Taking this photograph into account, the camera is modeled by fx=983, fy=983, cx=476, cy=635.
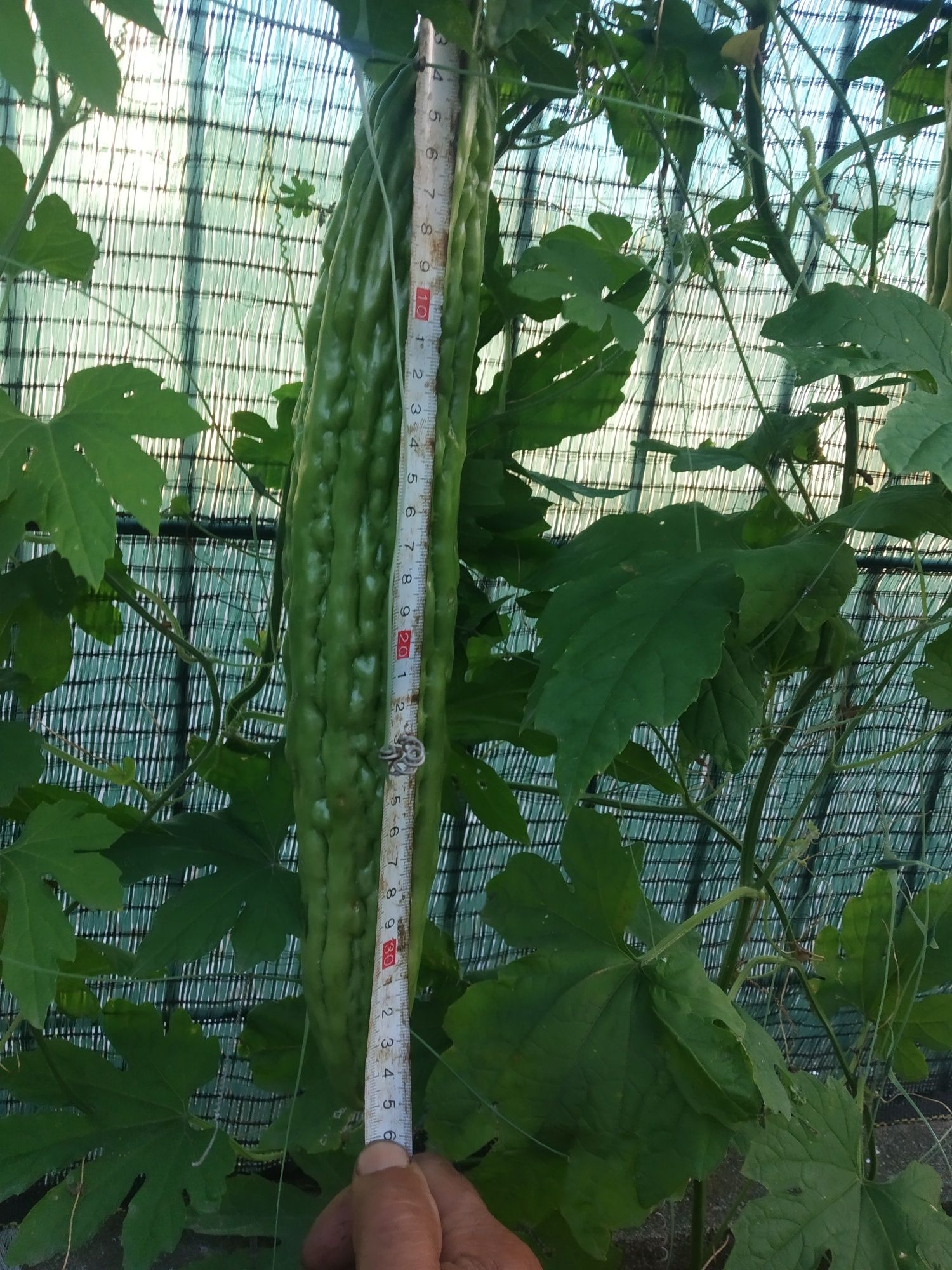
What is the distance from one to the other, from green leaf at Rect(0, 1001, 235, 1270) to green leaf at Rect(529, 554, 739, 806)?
0.59 m

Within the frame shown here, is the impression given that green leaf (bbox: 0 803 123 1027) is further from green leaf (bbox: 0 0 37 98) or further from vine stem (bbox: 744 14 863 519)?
vine stem (bbox: 744 14 863 519)

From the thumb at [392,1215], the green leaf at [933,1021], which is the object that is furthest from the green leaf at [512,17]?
the green leaf at [933,1021]

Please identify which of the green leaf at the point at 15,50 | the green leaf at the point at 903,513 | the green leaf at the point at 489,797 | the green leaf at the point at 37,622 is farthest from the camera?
the green leaf at the point at 489,797

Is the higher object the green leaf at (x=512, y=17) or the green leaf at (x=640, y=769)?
the green leaf at (x=512, y=17)

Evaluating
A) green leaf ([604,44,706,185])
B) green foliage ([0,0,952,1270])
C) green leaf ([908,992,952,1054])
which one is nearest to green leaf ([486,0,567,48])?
green foliage ([0,0,952,1270])

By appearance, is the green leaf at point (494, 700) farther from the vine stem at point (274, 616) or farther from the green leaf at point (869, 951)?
the green leaf at point (869, 951)

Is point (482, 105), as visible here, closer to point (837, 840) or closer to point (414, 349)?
point (414, 349)

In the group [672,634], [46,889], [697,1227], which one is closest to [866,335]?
[672,634]

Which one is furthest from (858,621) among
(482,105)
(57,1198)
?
(57,1198)

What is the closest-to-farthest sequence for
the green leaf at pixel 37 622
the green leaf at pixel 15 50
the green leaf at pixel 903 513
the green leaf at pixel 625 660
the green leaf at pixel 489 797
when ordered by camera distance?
1. the green leaf at pixel 15 50
2. the green leaf at pixel 625 660
3. the green leaf at pixel 903 513
4. the green leaf at pixel 37 622
5. the green leaf at pixel 489 797

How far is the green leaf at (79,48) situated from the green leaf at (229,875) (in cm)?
65

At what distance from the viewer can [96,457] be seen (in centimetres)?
80

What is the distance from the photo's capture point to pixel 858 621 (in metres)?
1.49

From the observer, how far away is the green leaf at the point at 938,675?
1.11 metres
